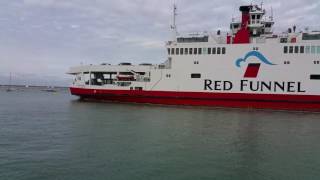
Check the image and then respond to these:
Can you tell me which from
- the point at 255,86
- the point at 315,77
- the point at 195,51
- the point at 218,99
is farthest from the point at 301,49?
the point at 195,51

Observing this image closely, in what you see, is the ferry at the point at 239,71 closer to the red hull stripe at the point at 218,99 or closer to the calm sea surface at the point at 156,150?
the red hull stripe at the point at 218,99

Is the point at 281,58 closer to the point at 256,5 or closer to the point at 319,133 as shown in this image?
the point at 256,5

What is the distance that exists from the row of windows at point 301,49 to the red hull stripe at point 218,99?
Result: 3.48 m

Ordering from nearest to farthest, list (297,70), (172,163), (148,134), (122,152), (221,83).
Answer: (172,163) → (122,152) → (148,134) → (297,70) → (221,83)

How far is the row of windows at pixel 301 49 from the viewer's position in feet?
92.7

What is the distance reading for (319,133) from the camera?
18.1m

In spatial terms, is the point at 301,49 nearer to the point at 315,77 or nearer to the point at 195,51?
the point at 315,77

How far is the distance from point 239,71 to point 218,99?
289 cm

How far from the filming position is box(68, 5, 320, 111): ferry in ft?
94.0

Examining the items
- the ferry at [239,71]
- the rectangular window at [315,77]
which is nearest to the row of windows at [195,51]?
the ferry at [239,71]

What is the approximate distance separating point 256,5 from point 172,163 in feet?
80.2

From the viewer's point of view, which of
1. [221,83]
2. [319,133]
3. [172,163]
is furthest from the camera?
[221,83]

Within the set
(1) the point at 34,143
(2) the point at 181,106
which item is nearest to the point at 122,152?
(1) the point at 34,143

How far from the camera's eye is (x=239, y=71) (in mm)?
30094
